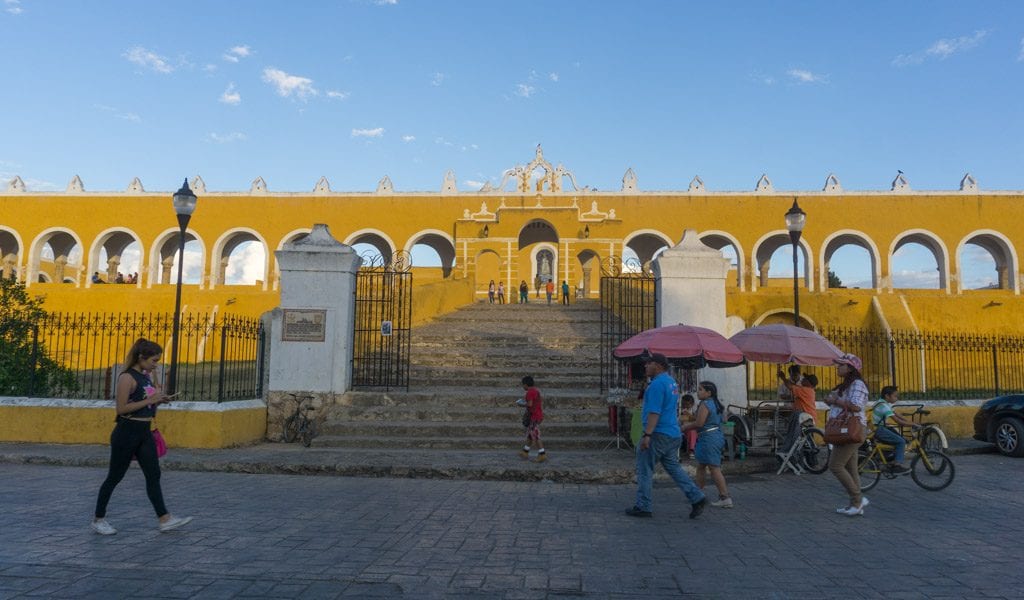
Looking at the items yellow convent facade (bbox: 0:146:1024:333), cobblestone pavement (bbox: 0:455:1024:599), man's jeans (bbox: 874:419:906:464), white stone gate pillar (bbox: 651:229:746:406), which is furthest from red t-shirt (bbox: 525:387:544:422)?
yellow convent facade (bbox: 0:146:1024:333)

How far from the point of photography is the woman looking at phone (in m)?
4.55

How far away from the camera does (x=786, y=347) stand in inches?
317

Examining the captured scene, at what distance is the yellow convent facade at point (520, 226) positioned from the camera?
2759 cm

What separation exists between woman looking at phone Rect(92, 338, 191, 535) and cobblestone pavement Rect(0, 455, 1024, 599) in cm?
13

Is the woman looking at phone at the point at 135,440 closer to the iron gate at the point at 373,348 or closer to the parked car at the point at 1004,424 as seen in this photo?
the iron gate at the point at 373,348

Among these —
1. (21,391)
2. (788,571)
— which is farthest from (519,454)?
(21,391)

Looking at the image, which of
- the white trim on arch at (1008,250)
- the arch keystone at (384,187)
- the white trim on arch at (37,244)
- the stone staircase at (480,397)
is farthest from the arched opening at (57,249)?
the white trim on arch at (1008,250)

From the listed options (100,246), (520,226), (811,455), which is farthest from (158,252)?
(811,455)

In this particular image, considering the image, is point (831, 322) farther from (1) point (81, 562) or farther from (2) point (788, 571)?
(1) point (81, 562)

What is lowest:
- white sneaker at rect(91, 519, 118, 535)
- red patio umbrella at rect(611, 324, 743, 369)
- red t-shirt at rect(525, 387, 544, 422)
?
white sneaker at rect(91, 519, 118, 535)

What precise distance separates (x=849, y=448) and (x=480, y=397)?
5144 mm

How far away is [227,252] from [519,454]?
31.7 metres

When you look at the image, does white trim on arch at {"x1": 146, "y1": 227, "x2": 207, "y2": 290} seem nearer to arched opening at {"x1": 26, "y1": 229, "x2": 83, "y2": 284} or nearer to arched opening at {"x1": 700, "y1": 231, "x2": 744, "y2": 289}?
arched opening at {"x1": 26, "y1": 229, "x2": 83, "y2": 284}

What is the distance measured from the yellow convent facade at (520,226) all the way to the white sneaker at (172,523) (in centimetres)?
2207
